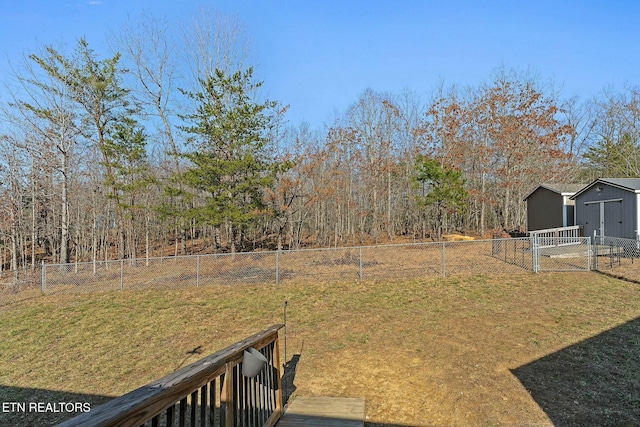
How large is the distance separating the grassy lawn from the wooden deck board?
0.27m

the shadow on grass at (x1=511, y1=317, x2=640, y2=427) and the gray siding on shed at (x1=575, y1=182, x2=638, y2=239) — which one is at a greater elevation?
the gray siding on shed at (x1=575, y1=182, x2=638, y2=239)

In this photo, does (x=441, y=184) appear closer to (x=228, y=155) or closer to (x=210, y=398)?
(x=228, y=155)

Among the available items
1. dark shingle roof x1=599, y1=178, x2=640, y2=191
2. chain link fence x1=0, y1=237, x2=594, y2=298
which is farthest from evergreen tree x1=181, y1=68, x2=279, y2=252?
dark shingle roof x1=599, y1=178, x2=640, y2=191

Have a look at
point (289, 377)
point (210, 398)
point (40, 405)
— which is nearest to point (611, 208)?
point (289, 377)

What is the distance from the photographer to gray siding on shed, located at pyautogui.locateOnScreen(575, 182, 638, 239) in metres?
13.1

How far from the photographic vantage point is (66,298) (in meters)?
9.72

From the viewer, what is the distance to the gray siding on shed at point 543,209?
17.6 metres

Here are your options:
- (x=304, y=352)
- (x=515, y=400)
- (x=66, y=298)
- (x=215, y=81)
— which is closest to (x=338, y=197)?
(x=215, y=81)

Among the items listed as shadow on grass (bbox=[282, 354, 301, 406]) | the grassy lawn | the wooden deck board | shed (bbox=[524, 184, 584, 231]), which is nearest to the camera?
the wooden deck board

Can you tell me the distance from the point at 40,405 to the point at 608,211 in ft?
62.3

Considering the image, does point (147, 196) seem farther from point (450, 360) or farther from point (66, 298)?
point (450, 360)

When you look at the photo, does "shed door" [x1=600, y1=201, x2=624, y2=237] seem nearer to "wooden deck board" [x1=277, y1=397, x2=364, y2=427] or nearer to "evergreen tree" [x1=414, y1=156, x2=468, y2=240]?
"evergreen tree" [x1=414, y1=156, x2=468, y2=240]

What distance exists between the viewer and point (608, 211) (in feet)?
46.9

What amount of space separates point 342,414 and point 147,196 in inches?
655
